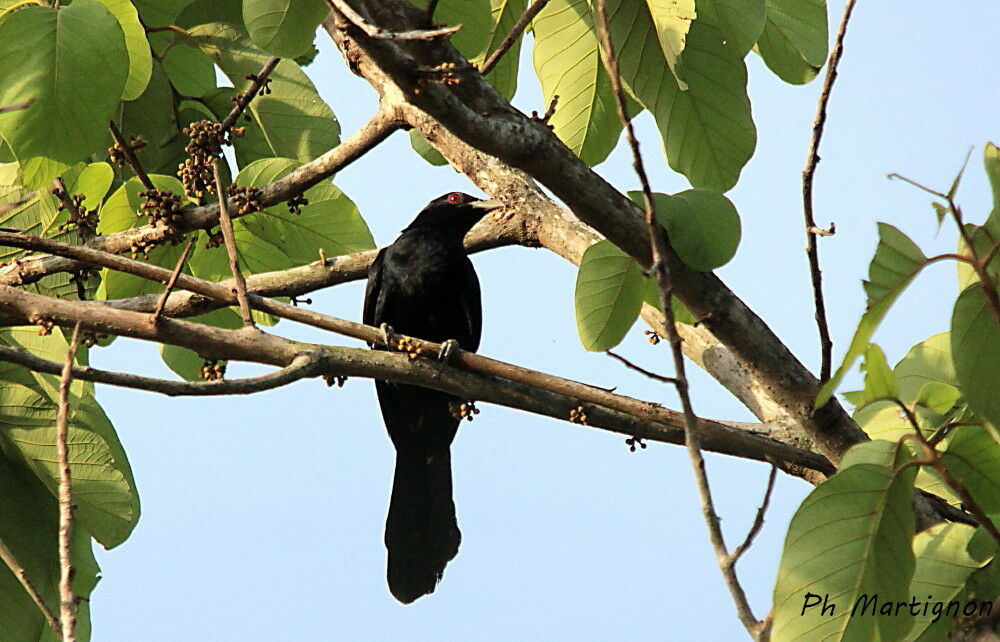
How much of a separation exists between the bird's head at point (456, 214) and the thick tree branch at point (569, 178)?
1560mm

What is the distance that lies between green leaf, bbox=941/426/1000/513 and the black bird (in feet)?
9.18

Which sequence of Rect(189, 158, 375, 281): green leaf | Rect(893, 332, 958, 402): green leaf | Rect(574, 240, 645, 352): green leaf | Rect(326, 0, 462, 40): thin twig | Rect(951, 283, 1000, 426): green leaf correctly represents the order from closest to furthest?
Rect(326, 0, 462, 40): thin twig
Rect(951, 283, 1000, 426): green leaf
Rect(893, 332, 958, 402): green leaf
Rect(574, 240, 645, 352): green leaf
Rect(189, 158, 375, 281): green leaf

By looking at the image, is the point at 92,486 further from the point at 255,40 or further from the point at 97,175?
the point at 255,40

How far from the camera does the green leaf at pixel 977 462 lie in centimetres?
259

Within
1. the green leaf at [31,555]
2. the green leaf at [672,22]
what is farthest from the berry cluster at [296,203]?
the green leaf at [672,22]

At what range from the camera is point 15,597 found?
312 centimetres

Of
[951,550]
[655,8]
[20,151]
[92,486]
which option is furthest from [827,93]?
[92,486]

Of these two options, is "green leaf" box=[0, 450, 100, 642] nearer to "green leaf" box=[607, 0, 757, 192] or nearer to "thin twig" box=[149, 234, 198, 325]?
"thin twig" box=[149, 234, 198, 325]

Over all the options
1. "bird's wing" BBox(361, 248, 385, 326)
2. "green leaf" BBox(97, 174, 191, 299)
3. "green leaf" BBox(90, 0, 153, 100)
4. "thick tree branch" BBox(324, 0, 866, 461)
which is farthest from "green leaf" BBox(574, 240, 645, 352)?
"bird's wing" BBox(361, 248, 385, 326)

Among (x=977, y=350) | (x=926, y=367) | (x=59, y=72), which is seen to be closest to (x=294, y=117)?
(x=59, y=72)

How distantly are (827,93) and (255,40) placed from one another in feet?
4.91

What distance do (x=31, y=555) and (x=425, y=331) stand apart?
242cm

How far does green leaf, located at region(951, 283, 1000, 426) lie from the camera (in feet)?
6.71

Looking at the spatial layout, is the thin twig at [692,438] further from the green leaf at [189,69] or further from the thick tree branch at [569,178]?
the green leaf at [189,69]
